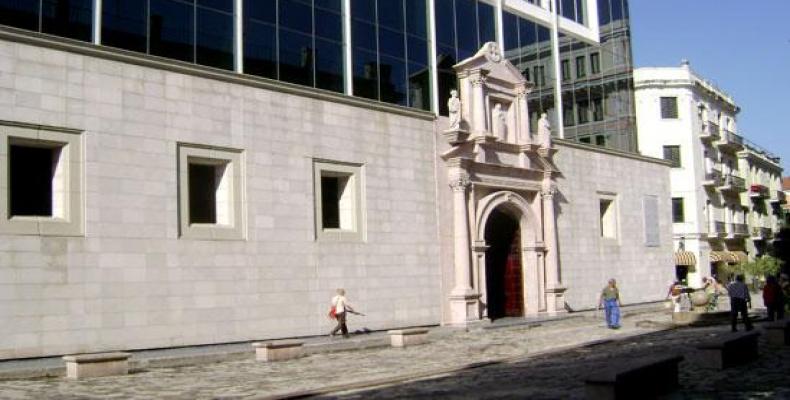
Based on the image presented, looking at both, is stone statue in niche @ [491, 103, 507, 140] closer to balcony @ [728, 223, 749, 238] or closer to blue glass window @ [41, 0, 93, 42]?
blue glass window @ [41, 0, 93, 42]

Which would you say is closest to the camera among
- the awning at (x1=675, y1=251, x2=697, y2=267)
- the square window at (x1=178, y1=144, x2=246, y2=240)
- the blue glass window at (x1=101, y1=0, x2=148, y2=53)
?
the blue glass window at (x1=101, y1=0, x2=148, y2=53)

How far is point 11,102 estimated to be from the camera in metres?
16.6

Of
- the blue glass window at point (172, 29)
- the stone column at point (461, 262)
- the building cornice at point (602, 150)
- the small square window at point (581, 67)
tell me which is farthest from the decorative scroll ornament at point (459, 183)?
the small square window at point (581, 67)

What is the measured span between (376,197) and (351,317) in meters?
3.41

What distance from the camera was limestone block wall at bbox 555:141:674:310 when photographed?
31578 mm

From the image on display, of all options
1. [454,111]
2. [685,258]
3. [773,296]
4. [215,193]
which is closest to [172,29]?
[215,193]

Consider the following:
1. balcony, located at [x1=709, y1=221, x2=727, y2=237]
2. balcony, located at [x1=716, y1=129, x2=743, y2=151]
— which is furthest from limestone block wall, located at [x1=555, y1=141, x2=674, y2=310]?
balcony, located at [x1=716, y1=129, x2=743, y2=151]

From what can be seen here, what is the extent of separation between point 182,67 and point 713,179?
150ft

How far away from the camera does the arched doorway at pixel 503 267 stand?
96.7 feet

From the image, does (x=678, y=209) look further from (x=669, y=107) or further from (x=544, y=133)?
(x=544, y=133)

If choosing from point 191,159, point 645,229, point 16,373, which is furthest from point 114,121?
point 645,229

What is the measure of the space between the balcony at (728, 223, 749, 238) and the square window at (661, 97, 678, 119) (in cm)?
993

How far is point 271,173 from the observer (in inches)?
832

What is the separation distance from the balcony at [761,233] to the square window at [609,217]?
36.3 meters
